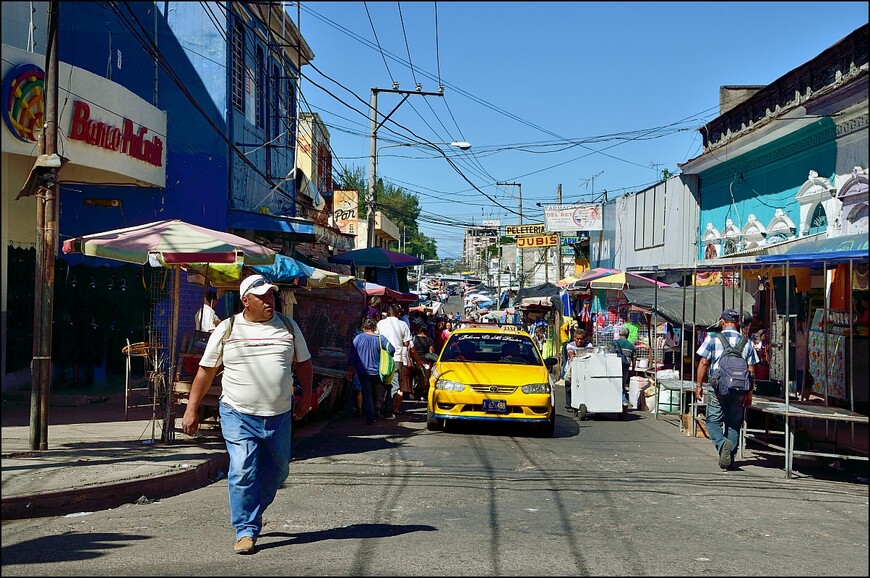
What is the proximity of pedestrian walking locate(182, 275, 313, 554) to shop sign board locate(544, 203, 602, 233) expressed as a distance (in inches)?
1182

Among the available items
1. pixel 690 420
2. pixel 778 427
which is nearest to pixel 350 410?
pixel 690 420

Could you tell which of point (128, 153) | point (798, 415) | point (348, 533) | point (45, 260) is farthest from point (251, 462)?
point (128, 153)

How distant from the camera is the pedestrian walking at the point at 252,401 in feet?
20.1

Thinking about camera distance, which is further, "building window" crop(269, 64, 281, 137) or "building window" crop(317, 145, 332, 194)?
"building window" crop(317, 145, 332, 194)

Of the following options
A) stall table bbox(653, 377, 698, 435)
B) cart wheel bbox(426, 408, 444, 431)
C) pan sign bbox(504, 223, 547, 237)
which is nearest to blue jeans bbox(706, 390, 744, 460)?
Result: stall table bbox(653, 377, 698, 435)

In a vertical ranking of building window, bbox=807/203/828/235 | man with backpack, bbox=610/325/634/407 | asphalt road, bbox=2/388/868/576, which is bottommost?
asphalt road, bbox=2/388/868/576

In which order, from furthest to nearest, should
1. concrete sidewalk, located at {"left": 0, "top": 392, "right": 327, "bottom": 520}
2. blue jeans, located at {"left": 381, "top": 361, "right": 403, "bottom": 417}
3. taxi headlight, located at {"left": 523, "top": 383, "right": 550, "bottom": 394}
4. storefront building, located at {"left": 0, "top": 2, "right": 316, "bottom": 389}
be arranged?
blue jeans, located at {"left": 381, "top": 361, "right": 403, "bottom": 417}, storefront building, located at {"left": 0, "top": 2, "right": 316, "bottom": 389}, taxi headlight, located at {"left": 523, "top": 383, "right": 550, "bottom": 394}, concrete sidewalk, located at {"left": 0, "top": 392, "right": 327, "bottom": 520}

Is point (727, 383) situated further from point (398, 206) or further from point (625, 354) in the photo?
point (398, 206)

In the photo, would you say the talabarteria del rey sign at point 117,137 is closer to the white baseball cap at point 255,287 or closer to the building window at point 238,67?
the building window at point 238,67

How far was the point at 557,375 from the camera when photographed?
2659cm

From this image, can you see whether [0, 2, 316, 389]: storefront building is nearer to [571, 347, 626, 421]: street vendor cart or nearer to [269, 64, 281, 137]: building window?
[269, 64, 281, 137]: building window

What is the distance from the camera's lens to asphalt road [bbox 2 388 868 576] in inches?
229

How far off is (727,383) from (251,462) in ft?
20.2

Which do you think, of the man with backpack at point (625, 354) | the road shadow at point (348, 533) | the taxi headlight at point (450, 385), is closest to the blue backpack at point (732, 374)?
the taxi headlight at point (450, 385)
